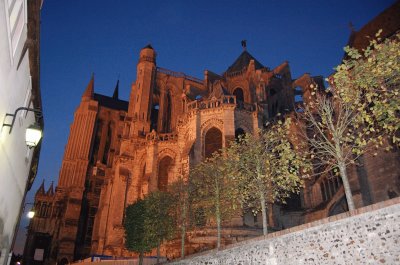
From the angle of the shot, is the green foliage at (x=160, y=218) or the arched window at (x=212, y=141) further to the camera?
the arched window at (x=212, y=141)

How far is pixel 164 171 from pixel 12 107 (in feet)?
73.5

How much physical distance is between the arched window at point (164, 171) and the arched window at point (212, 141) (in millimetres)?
4903

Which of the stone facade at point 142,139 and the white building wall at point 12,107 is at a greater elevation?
the stone facade at point 142,139

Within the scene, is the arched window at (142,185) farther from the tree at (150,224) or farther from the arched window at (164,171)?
the tree at (150,224)

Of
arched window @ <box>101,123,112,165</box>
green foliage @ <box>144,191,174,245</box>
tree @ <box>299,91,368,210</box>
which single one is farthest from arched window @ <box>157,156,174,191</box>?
arched window @ <box>101,123,112,165</box>

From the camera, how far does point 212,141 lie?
26484 mm

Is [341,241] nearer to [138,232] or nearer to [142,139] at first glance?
[138,232]

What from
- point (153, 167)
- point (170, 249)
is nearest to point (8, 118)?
point (170, 249)

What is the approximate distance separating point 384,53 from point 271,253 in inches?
274

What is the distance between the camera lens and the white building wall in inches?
278

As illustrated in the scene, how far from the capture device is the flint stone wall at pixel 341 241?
7.15m

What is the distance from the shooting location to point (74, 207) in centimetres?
4138

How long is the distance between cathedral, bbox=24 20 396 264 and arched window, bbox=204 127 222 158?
9 centimetres

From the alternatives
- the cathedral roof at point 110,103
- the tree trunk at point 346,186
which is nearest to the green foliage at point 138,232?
the tree trunk at point 346,186
